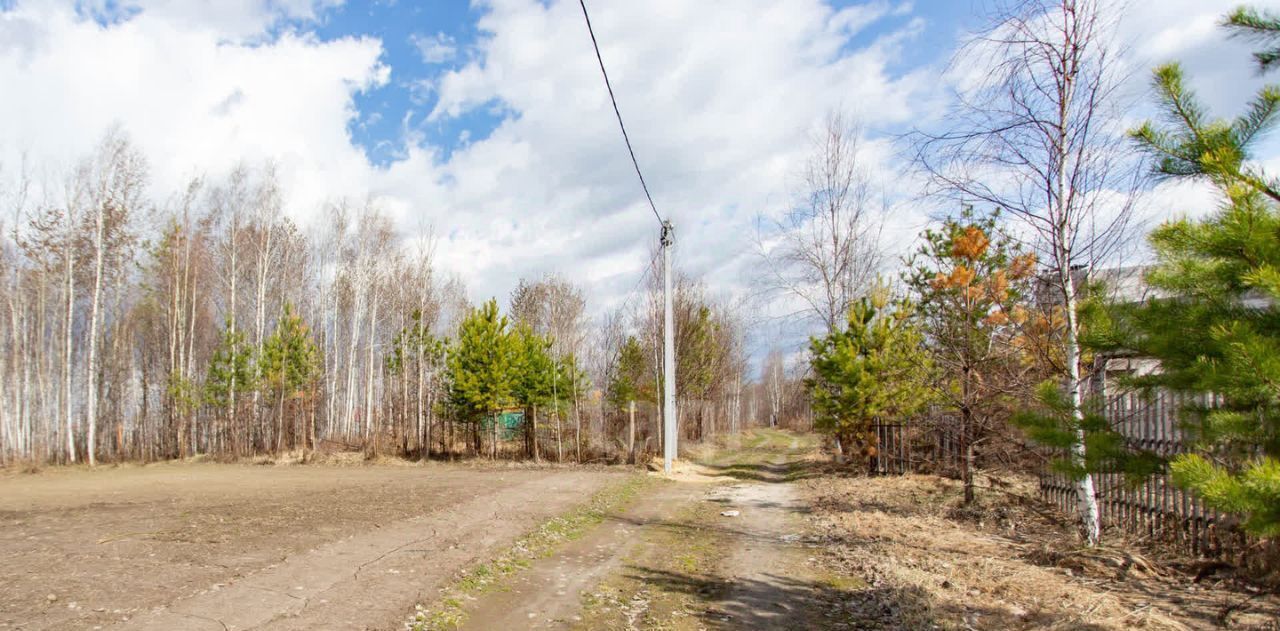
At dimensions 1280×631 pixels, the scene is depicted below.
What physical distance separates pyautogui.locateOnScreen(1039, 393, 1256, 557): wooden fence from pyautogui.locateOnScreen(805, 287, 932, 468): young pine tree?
685cm

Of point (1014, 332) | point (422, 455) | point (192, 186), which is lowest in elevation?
point (422, 455)

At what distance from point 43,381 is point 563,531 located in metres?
31.0

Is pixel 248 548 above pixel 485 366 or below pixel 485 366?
below

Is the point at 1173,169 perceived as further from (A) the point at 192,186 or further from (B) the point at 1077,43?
(A) the point at 192,186

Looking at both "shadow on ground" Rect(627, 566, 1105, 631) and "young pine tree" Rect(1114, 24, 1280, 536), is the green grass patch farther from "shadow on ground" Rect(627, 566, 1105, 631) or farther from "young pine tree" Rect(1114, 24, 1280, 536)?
"young pine tree" Rect(1114, 24, 1280, 536)

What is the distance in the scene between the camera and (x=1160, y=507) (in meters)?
7.20

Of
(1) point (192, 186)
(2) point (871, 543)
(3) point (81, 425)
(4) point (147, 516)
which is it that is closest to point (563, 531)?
(2) point (871, 543)

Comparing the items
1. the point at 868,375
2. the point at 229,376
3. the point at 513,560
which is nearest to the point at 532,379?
the point at 868,375

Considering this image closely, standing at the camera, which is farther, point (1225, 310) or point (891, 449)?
point (891, 449)

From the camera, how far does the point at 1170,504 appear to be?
280 inches

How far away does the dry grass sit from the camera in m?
4.93

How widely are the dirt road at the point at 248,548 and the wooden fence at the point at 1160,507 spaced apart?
615 cm

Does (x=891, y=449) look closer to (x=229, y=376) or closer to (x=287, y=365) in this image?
(x=287, y=365)

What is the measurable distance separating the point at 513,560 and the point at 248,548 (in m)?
2.97
